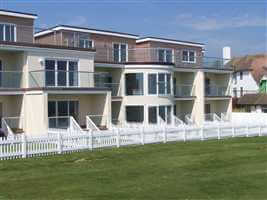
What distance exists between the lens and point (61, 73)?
28.9 meters

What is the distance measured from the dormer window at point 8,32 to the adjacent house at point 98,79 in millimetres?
66

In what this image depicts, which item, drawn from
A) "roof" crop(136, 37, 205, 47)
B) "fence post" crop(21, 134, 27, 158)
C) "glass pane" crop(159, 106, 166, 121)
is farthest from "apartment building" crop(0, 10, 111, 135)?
"roof" crop(136, 37, 205, 47)

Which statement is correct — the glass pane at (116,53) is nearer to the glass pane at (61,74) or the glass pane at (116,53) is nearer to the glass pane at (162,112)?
the glass pane at (162,112)

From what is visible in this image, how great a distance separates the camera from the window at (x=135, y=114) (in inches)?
1384

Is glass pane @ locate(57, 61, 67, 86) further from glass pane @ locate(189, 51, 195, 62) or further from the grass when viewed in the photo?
glass pane @ locate(189, 51, 195, 62)

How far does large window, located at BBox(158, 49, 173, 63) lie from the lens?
42219 millimetres

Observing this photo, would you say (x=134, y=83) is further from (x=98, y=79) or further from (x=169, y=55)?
(x=169, y=55)

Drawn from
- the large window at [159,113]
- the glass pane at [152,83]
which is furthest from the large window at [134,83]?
the large window at [159,113]

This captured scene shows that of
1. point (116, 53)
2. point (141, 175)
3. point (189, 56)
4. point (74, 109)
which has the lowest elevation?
point (141, 175)

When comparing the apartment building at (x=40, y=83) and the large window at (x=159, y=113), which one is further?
the large window at (x=159, y=113)

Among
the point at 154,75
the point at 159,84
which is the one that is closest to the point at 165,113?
the point at 159,84

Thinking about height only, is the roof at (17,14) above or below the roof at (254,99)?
above

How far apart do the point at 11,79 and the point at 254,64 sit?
54.2m

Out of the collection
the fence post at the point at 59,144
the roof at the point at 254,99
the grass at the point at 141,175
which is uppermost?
the roof at the point at 254,99
